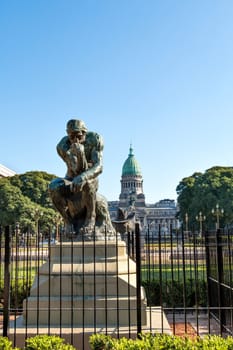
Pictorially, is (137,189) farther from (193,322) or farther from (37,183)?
(193,322)

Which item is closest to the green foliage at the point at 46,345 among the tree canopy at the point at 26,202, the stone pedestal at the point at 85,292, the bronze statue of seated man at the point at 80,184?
the stone pedestal at the point at 85,292

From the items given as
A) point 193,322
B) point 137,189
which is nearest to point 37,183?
point 193,322

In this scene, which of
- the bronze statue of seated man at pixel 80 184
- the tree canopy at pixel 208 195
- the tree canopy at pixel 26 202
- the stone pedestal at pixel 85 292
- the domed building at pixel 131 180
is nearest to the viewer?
the stone pedestal at pixel 85 292

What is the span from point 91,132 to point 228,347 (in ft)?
19.0

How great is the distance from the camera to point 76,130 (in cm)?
909

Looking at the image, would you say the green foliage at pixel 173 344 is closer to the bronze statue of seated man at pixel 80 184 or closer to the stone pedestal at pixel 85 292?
the stone pedestal at pixel 85 292

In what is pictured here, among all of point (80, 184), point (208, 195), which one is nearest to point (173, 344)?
point (80, 184)

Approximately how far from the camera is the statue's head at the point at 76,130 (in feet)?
29.9

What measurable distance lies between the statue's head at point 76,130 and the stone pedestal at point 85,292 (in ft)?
7.67

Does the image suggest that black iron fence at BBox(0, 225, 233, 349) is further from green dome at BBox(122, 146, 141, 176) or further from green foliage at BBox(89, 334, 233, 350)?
green dome at BBox(122, 146, 141, 176)

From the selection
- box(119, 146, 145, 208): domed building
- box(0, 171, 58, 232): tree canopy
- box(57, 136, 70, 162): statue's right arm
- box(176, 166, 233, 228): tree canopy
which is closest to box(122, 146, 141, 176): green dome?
box(119, 146, 145, 208): domed building

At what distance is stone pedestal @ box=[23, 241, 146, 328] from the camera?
7504 mm

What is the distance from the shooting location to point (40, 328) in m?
7.36

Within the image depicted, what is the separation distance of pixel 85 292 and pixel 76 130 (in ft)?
11.3
